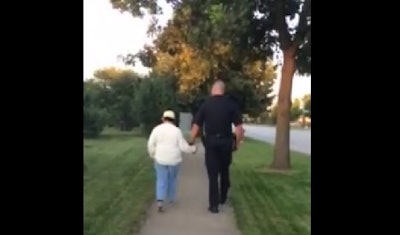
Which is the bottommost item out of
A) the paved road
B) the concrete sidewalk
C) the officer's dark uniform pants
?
the concrete sidewalk

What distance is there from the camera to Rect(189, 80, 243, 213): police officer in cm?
546

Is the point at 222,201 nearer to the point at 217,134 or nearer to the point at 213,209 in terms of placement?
the point at 213,209

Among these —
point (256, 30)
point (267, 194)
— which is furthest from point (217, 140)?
point (256, 30)

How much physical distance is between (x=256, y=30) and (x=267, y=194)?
174cm

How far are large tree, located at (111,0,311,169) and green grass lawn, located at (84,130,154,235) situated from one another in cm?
103

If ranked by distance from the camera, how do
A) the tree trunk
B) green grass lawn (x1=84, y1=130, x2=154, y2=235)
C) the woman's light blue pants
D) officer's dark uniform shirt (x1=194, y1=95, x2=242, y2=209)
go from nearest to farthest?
green grass lawn (x1=84, y1=130, x2=154, y2=235) < the tree trunk < officer's dark uniform shirt (x1=194, y1=95, x2=242, y2=209) < the woman's light blue pants

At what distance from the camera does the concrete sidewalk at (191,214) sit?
4880mm

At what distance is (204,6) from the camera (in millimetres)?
5812

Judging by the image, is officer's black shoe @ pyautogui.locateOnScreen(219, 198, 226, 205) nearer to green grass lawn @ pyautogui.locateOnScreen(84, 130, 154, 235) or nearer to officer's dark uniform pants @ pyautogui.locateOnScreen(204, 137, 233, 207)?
officer's dark uniform pants @ pyautogui.locateOnScreen(204, 137, 233, 207)

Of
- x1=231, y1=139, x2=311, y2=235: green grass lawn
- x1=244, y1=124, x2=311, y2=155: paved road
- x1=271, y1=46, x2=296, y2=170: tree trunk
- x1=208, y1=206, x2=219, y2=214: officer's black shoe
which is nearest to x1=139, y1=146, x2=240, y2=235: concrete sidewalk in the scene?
x1=208, y1=206, x2=219, y2=214: officer's black shoe
